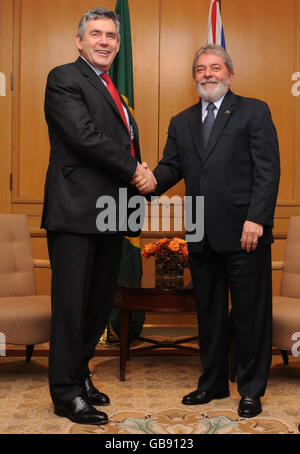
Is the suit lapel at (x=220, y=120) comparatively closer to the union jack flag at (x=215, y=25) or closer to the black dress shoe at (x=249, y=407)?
the black dress shoe at (x=249, y=407)

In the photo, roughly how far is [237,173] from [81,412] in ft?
4.42

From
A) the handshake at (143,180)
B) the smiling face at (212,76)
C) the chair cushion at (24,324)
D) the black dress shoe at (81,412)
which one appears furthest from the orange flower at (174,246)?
the black dress shoe at (81,412)

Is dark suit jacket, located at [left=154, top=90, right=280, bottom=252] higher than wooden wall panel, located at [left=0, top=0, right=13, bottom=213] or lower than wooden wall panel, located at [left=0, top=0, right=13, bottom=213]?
lower

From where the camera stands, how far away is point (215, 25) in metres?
4.02

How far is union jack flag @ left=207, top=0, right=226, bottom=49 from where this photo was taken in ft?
13.1

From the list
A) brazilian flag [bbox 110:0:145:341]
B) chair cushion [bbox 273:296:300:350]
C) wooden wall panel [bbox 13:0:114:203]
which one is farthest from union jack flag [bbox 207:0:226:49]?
chair cushion [bbox 273:296:300:350]

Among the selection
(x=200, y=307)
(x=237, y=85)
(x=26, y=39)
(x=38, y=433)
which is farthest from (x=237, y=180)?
(x=26, y=39)

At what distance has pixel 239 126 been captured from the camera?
8.43 feet

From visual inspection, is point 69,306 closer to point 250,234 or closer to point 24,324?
point 24,324

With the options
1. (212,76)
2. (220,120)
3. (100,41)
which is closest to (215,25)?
(212,76)

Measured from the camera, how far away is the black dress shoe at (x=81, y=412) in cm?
232

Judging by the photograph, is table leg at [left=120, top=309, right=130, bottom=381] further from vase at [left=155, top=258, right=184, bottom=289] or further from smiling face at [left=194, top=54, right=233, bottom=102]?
smiling face at [left=194, top=54, right=233, bottom=102]

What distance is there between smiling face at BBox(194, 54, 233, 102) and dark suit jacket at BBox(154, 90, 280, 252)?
0.09 metres

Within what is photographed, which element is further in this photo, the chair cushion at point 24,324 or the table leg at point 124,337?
the table leg at point 124,337
